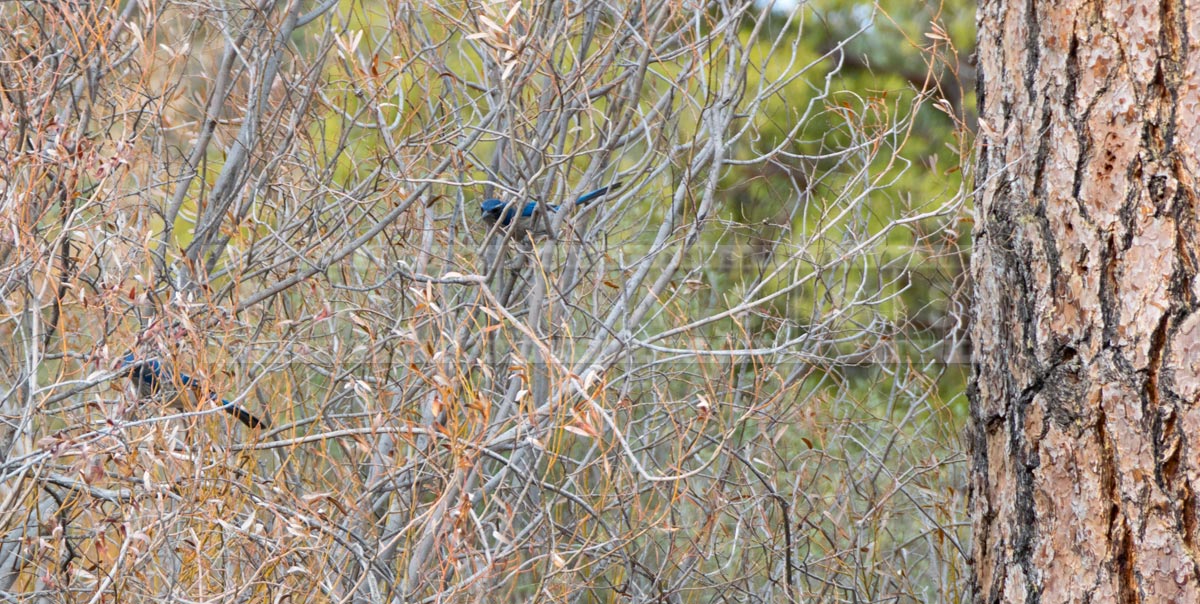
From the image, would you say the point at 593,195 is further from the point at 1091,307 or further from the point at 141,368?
the point at 1091,307

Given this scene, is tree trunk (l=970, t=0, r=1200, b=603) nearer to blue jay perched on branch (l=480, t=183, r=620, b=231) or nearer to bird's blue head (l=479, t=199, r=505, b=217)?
blue jay perched on branch (l=480, t=183, r=620, b=231)

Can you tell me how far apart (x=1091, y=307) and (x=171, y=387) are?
7.61 feet

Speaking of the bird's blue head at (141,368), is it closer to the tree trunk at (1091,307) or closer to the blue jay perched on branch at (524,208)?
the blue jay perched on branch at (524,208)

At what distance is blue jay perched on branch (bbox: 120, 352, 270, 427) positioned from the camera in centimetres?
238

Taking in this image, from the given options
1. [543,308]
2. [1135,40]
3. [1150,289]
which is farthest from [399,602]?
[1135,40]

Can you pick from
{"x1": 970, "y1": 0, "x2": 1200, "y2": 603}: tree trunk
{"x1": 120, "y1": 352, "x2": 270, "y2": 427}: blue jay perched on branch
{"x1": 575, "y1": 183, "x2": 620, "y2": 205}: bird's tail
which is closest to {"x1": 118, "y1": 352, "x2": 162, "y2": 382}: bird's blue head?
{"x1": 120, "y1": 352, "x2": 270, "y2": 427}: blue jay perched on branch

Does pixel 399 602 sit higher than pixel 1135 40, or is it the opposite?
pixel 1135 40

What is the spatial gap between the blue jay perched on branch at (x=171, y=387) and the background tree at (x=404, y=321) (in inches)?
2.1

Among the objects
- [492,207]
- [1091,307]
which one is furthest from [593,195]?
[1091,307]

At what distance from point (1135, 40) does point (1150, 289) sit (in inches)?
17.8

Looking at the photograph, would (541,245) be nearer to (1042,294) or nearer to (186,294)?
(186,294)

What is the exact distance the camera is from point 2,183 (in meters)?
2.83

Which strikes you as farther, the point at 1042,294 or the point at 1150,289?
the point at 1042,294

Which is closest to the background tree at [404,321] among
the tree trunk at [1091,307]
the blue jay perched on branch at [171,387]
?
the blue jay perched on branch at [171,387]
